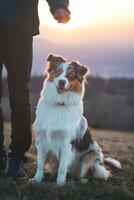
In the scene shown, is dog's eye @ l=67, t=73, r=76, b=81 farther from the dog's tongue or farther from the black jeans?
the black jeans

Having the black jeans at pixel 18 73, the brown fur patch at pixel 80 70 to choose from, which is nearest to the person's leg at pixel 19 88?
the black jeans at pixel 18 73

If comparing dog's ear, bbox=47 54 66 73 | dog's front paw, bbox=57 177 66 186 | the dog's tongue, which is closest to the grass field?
dog's front paw, bbox=57 177 66 186

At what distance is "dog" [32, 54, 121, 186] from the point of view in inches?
247

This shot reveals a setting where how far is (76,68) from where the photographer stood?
6414 mm

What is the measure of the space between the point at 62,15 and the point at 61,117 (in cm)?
127

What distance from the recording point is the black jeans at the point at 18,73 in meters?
5.94

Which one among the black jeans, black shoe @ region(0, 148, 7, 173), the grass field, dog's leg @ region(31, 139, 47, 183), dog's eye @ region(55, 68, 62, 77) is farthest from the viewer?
black shoe @ region(0, 148, 7, 173)

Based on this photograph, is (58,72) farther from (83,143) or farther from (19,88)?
(83,143)

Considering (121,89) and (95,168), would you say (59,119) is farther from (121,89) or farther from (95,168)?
(121,89)

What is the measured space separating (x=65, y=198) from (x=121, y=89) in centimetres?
3280

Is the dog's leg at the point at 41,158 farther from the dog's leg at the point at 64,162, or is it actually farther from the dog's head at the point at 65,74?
the dog's head at the point at 65,74

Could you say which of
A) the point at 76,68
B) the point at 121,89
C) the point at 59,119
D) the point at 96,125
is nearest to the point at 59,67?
the point at 76,68

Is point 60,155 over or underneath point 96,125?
over

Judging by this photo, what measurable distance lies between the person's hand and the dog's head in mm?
605
